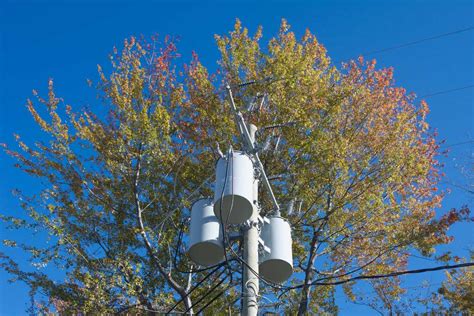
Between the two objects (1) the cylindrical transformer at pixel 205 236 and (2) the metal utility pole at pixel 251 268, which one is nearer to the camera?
(2) the metal utility pole at pixel 251 268

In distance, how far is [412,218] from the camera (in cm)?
1200

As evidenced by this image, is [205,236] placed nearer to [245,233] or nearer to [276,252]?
[245,233]

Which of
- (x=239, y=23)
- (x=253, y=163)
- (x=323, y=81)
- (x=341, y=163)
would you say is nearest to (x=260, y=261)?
(x=253, y=163)

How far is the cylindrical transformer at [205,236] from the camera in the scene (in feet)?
14.9

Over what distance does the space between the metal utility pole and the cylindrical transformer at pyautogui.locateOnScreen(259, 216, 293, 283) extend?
127 mm

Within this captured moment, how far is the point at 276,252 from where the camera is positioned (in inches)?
183

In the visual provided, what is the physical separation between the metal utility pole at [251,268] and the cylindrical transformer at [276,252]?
0.13 m

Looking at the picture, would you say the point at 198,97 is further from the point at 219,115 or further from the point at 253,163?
the point at 253,163

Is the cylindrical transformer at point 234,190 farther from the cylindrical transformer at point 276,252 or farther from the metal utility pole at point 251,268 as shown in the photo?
the cylindrical transformer at point 276,252

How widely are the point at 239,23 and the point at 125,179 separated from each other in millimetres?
5580

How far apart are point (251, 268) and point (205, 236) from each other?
545mm

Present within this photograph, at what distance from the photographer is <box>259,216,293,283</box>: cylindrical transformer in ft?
15.3

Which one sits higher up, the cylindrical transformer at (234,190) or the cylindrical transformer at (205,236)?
the cylindrical transformer at (234,190)

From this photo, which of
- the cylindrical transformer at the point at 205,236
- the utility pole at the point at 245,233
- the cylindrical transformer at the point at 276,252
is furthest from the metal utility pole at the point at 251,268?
the cylindrical transformer at the point at 205,236
